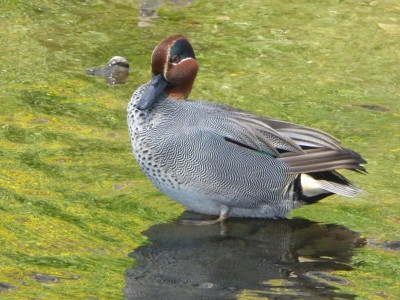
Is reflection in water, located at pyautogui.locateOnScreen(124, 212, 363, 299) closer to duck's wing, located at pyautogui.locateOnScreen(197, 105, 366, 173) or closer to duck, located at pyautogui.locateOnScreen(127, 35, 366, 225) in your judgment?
duck, located at pyautogui.locateOnScreen(127, 35, 366, 225)

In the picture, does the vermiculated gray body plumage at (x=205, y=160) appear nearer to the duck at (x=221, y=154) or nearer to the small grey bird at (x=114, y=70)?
the duck at (x=221, y=154)

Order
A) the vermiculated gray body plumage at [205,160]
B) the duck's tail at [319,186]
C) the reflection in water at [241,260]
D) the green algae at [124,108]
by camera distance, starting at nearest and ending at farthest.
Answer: the reflection in water at [241,260] < the green algae at [124,108] < the vermiculated gray body plumage at [205,160] < the duck's tail at [319,186]

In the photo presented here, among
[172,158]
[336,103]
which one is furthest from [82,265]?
[336,103]

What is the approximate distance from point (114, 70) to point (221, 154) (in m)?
2.60

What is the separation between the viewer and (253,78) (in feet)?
27.9

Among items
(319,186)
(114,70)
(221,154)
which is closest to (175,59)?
(221,154)

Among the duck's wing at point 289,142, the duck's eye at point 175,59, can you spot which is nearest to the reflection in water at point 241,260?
the duck's wing at point 289,142

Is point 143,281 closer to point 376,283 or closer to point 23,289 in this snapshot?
point 23,289

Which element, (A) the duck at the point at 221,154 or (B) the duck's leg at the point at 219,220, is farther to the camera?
(B) the duck's leg at the point at 219,220

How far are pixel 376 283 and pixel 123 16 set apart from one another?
510cm

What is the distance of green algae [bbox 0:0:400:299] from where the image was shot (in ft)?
18.3

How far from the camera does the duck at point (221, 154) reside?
19.5 feet

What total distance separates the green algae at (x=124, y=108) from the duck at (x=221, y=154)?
0.91 ft

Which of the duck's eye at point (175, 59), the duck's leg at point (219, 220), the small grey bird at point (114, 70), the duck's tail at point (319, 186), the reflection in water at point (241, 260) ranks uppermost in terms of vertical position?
the duck's eye at point (175, 59)
